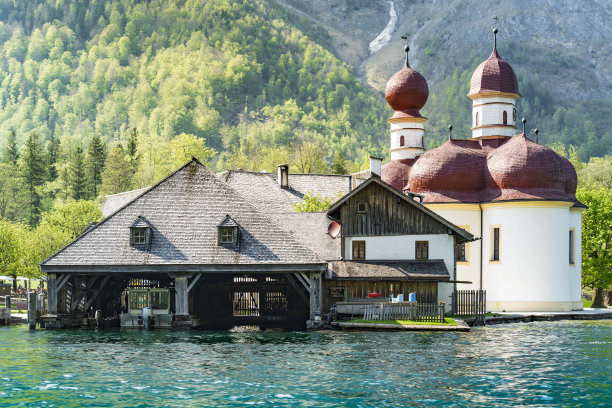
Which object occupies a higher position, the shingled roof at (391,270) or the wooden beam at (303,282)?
the shingled roof at (391,270)

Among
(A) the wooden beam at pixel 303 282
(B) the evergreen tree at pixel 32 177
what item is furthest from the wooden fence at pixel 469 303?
(B) the evergreen tree at pixel 32 177

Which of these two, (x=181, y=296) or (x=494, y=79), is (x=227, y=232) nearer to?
(x=181, y=296)

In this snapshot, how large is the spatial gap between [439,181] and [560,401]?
1652 inches

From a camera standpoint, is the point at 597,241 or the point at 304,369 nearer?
the point at 304,369

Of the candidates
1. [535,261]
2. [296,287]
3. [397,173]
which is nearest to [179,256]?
[296,287]

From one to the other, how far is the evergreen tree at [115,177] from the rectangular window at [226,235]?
74.3 metres

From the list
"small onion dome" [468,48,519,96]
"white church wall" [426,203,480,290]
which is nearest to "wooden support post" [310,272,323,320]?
"white church wall" [426,203,480,290]

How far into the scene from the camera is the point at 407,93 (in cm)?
9000

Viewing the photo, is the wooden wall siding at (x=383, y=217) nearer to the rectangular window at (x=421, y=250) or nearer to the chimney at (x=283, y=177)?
the rectangular window at (x=421, y=250)

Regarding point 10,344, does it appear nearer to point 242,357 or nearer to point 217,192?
point 242,357

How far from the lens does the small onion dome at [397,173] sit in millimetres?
85062

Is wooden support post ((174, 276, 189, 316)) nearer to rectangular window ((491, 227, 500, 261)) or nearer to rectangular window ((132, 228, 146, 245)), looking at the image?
rectangular window ((132, 228, 146, 245))

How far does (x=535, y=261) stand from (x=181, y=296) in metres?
27.4

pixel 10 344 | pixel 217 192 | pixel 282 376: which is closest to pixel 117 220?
pixel 217 192
